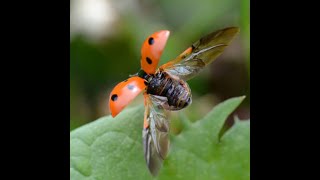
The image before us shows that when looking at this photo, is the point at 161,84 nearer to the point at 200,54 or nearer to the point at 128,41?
the point at 200,54

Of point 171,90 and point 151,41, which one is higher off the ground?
point 151,41

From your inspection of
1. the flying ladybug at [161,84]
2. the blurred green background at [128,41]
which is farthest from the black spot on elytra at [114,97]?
the blurred green background at [128,41]

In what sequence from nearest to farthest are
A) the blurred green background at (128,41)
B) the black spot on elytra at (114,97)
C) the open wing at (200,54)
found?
the black spot on elytra at (114,97) < the open wing at (200,54) < the blurred green background at (128,41)

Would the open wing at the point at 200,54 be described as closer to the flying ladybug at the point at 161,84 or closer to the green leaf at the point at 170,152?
the flying ladybug at the point at 161,84

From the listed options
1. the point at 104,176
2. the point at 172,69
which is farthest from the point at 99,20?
the point at 104,176

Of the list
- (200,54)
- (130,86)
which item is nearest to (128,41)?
(200,54)

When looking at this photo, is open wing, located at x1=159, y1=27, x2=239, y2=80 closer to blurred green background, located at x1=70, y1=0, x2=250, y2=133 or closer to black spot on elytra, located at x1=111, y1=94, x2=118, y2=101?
black spot on elytra, located at x1=111, y1=94, x2=118, y2=101

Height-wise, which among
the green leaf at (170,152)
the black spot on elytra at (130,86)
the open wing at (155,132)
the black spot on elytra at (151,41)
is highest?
the black spot on elytra at (151,41)
